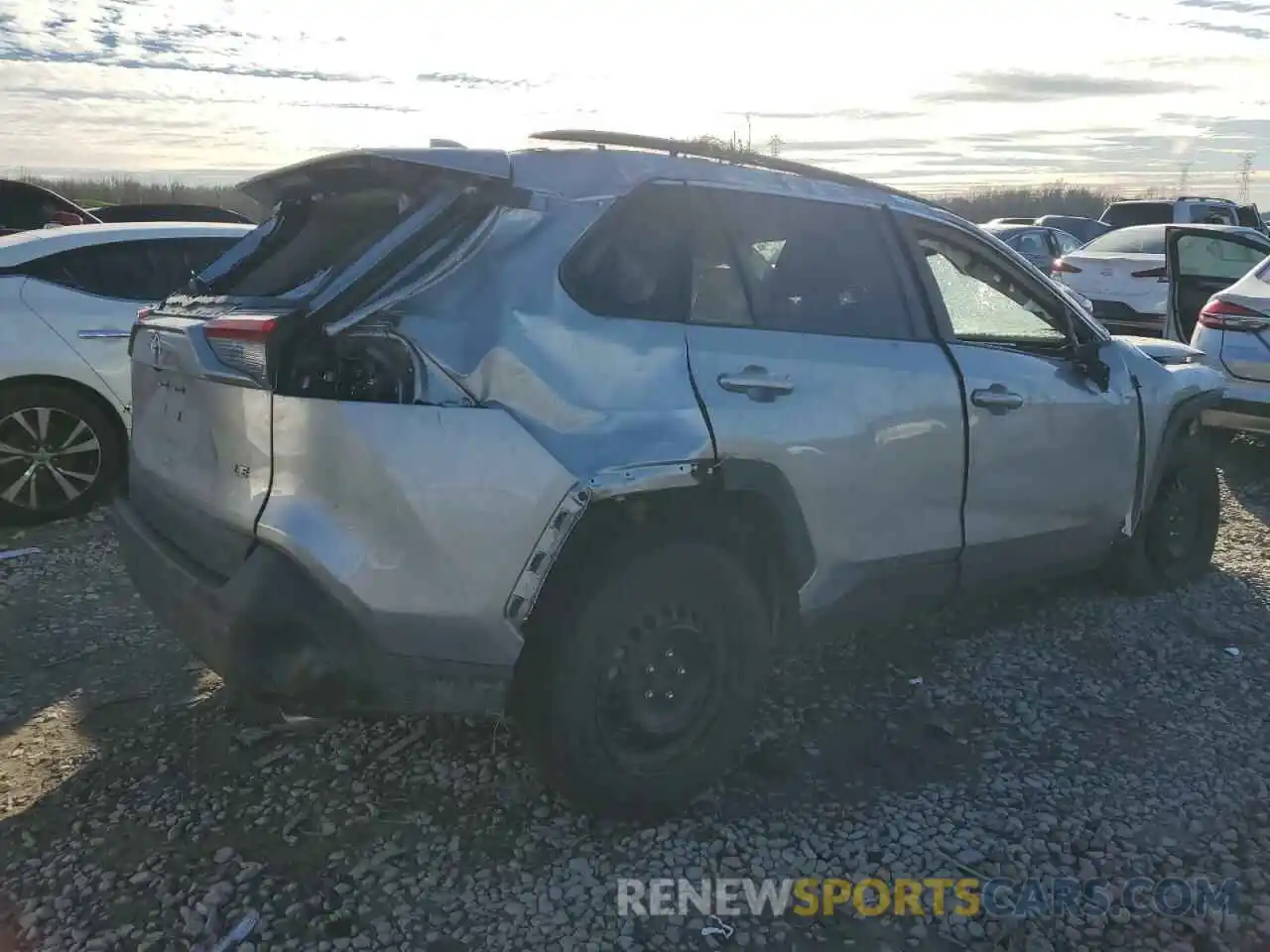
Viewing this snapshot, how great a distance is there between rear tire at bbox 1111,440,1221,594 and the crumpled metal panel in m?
2.81

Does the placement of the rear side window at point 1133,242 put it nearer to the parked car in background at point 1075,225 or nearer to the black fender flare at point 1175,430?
the black fender flare at point 1175,430

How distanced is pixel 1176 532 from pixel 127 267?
5.70 metres

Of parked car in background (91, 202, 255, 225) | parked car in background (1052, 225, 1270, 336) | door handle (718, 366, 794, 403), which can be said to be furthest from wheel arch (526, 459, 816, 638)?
parked car in background (91, 202, 255, 225)

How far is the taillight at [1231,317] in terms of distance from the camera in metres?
6.59

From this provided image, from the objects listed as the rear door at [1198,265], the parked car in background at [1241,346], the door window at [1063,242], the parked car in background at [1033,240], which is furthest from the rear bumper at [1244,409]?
the door window at [1063,242]

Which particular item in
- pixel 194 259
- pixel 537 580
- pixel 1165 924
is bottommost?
pixel 1165 924

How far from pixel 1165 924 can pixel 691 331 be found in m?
2.02

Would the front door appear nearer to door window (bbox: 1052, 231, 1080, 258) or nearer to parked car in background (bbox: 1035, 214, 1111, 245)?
door window (bbox: 1052, 231, 1080, 258)

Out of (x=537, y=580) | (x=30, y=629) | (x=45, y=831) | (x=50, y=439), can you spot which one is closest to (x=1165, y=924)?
(x=537, y=580)

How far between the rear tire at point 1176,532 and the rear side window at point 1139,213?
15610 millimetres

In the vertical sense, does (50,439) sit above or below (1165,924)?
above

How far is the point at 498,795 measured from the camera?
319cm

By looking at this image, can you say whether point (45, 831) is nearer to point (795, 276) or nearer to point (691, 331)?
point (691, 331)

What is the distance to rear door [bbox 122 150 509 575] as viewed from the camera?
2.66 metres
